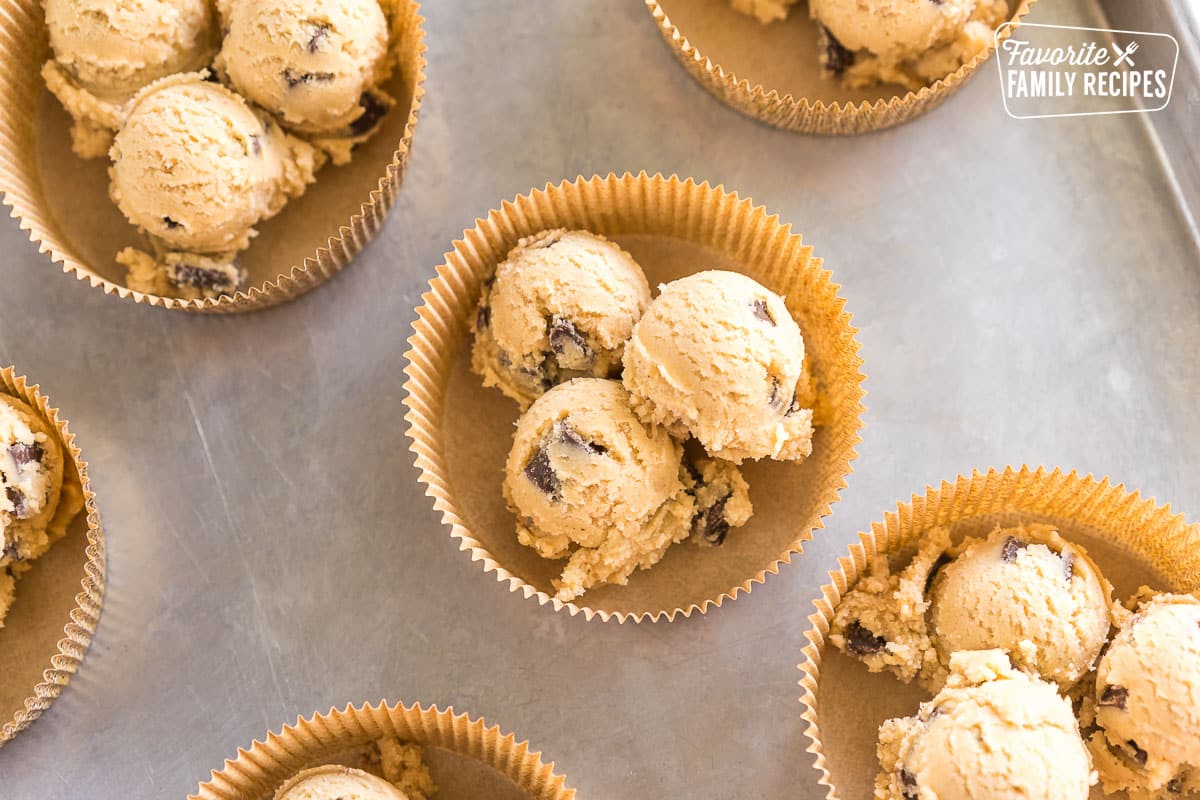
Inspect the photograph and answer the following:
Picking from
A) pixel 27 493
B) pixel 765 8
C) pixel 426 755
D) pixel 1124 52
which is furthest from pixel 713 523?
pixel 1124 52

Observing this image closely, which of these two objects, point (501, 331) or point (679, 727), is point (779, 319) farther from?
point (679, 727)

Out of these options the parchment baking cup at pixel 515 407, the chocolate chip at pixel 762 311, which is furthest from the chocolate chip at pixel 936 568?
the chocolate chip at pixel 762 311

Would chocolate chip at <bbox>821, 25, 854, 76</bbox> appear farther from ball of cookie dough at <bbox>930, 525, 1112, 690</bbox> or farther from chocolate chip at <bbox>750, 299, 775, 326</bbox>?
ball of cookie dough at <bbox>930, 525, 1112, 690</bbox>

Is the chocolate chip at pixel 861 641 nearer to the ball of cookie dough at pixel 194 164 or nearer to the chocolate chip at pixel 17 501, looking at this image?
the ball of cookie dough at pixel 194 164

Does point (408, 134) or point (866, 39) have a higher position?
point (866, 39)

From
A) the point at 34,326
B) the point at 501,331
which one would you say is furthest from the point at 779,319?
the point at 34,326

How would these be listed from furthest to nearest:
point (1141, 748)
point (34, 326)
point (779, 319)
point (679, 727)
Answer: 1. point (34, 326)
2. point (679, 727)
3. point (779, 319)
4. point (1141, 748)
